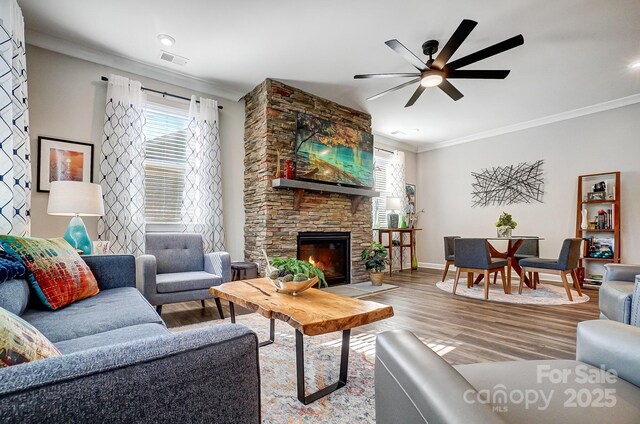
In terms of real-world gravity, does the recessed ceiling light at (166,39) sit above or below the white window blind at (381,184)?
above

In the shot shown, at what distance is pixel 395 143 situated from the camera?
21.0ft

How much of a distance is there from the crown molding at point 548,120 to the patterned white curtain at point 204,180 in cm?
478

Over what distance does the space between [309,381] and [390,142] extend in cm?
542

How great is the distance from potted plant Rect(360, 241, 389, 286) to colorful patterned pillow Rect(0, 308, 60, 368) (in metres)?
4.11

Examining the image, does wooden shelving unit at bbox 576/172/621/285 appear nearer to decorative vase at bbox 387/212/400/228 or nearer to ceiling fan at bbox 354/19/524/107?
decorative vase at bbox 387/212/400/228

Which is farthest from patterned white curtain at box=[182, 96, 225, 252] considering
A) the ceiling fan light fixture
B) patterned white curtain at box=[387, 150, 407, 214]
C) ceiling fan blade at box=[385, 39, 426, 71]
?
patterned white curtain at box=[387, 150, 407, 214]

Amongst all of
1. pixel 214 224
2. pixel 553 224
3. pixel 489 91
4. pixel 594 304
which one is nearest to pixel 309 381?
pixel 214 224

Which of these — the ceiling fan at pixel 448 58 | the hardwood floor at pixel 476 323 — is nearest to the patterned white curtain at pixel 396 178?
the hardwood floor at pixel 476 323

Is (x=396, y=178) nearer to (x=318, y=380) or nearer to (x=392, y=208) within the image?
(x=392, y=208)

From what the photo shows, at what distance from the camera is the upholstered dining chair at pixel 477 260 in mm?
3715

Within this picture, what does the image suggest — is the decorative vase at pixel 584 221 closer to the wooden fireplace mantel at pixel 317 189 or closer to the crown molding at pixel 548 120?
the crown molding at pixel 548 120

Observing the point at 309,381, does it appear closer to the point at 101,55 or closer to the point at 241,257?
the point at 241,257

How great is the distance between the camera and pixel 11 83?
2219 mm

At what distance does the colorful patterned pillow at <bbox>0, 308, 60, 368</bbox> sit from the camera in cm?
52
